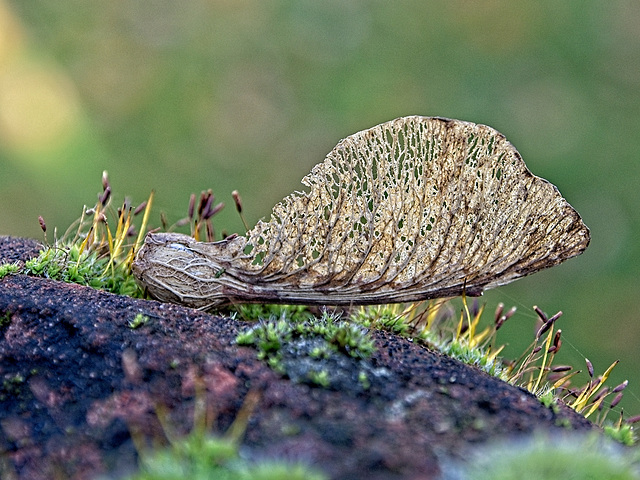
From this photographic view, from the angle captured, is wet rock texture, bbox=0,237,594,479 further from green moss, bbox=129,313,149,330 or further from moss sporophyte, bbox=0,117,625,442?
moss sporophyte, bbox=0,117,625,442

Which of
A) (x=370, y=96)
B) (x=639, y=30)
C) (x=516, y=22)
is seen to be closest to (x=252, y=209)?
(x=370, y=96)

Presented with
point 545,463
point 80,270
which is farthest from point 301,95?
point 545,463

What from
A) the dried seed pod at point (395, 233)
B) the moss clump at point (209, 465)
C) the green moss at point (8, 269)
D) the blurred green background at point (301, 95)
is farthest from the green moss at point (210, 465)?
the blurred green background at point (301, 95)

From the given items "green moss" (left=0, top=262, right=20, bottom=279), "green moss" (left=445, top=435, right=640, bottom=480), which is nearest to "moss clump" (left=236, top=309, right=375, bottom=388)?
"green moss" (left=445, top=435, right=640, bottom=480)

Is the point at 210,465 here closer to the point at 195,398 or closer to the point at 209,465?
the point at 209,465

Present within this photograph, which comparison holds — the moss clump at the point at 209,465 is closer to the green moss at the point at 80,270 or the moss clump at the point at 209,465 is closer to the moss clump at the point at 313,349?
the moss clump at the point at 313,349

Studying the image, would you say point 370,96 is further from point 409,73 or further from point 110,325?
point 110,325
